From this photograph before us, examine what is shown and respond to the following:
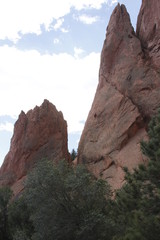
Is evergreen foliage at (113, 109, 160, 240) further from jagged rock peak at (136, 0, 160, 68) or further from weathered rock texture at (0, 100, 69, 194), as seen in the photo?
weathered rock texture at (0, 100, 69, 194)

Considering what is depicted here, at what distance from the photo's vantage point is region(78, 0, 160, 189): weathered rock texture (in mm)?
27688

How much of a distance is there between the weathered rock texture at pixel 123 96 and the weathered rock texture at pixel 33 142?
145 inches

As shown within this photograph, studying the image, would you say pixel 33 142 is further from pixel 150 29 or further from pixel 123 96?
pixel 150 29

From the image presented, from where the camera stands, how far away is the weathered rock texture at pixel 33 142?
34844mm

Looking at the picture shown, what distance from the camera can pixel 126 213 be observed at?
17062 millimetres

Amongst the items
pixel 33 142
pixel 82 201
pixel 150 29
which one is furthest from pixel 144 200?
pixel 33 142

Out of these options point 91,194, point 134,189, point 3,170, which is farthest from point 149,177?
point 3,170

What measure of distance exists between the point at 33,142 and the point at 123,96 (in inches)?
435

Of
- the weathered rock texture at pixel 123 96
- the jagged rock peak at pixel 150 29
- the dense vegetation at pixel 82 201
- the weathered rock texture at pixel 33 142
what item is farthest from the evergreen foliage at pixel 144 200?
the weathered rock texture at pixel 33 142

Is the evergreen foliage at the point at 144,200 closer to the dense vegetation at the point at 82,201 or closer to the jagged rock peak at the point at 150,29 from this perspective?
the dense vegetation at the point at 82,201

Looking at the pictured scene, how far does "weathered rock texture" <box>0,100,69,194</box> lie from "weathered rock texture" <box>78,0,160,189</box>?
145 inches

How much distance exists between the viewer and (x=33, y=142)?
3562 cm

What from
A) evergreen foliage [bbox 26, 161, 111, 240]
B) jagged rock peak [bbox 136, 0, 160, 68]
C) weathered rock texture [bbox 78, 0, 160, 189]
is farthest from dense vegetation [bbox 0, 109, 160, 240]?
jagged rock peak [bbox 136, 0, 160, 68]

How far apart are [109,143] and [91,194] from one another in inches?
361
